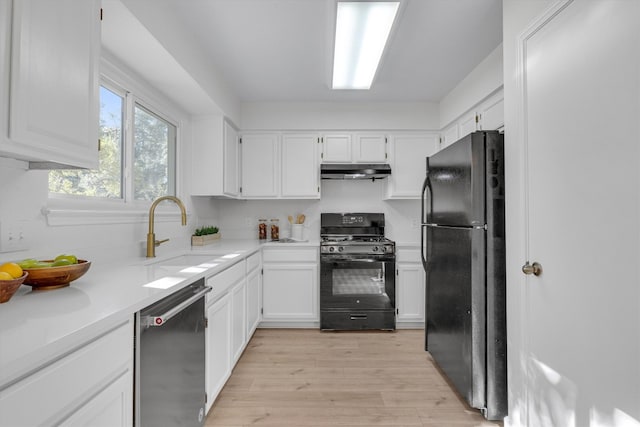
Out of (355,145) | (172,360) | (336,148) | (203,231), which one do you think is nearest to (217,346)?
(172,360)

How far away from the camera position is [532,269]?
1.51 m

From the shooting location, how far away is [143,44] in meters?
1.74

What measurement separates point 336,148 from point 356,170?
0.39 m

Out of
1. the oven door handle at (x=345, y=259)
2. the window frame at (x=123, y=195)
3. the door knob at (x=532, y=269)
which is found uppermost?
the window frame at (x=123, y=195)

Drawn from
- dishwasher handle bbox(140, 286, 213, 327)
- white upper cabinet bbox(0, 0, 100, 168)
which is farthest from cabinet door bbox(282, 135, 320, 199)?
white upper cabinet bbox(0, 0, 100, 168)

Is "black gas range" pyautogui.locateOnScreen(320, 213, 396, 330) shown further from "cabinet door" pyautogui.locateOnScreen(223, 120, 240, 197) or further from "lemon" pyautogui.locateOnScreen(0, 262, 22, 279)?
"lemon" pyautogui.locateOnScreen(0, 262, 22, 279)

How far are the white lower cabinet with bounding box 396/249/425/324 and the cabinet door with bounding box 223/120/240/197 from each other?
191cm

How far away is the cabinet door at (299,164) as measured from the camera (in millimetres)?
3562

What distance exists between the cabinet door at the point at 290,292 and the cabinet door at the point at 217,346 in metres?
1.14

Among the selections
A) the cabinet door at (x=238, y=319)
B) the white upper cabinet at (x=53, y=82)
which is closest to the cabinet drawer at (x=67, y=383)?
the white upper cabinet at (x=53, y=82)

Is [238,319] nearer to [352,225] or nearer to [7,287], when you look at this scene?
[7,287]

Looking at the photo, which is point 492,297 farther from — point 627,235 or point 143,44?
point 143,44

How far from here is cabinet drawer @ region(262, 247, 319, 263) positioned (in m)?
3.28

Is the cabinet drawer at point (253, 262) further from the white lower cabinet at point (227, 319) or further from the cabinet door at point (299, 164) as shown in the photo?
the cabinet door at point (299, 164)
